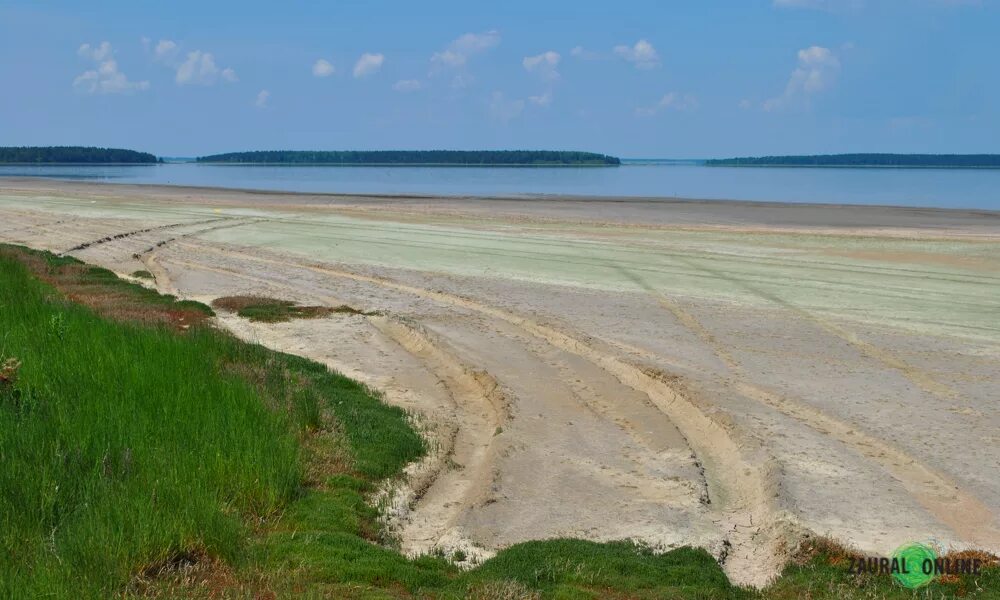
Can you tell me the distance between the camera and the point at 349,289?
21422 mm

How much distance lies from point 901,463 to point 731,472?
1752 mm

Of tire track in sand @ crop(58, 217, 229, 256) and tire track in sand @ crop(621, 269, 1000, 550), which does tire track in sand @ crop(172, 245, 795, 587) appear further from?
tire track in sand @ crop(58, 217, 229, 256)

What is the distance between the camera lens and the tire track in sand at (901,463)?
8234 mm

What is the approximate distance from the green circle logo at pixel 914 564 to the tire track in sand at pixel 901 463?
1.93ft

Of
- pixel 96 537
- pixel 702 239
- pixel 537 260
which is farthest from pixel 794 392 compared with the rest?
pixel 702 239

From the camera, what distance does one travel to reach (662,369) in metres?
13.8

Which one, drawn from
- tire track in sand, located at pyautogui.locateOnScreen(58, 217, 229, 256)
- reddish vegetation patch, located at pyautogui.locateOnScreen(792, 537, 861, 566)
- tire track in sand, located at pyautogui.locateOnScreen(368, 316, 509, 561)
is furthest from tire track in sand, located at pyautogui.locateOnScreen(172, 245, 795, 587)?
tire track in sand, located at pyautogui.locateOnScreen(58, 217, 229, 256)

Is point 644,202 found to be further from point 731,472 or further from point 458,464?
point 458,464

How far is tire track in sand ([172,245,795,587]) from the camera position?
7625mm

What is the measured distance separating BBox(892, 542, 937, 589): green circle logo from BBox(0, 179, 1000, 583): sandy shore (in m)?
0.27

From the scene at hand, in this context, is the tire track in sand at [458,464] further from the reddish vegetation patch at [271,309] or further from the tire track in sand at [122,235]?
the tire track in sand at [122,235]

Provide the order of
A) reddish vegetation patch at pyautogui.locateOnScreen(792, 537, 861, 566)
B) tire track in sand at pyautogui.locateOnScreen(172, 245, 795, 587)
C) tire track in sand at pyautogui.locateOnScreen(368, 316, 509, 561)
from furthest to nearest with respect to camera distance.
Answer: tire track in sand at pyautogui.locateOnScreen(368, 316, 509, 561) → tire track in sand at pyautogui.locateOnScreen(172, 245, 795, 587) → reddish vegetation patch at pyautogui.locateOnScreen(792, 537, 861, 566)

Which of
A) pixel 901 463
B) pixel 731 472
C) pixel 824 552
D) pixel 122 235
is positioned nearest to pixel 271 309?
pixel 731 472

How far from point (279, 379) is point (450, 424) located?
2131 millimetres
